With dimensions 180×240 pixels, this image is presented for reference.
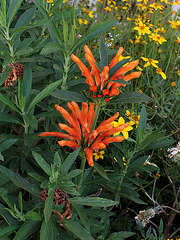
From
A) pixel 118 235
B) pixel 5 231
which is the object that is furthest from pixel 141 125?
pixel 5 231

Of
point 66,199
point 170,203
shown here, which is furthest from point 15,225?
point 170,203

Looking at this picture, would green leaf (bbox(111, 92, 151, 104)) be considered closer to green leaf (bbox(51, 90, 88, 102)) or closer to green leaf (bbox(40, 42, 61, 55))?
green leaf (bbox(51, 90, 88, 102))


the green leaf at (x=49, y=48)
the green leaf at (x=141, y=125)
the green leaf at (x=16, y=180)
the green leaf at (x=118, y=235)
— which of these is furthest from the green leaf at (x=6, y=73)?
the green leaf at (x=118, y=235)

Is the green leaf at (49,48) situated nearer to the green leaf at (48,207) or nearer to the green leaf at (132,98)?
the green leaf at (132,98)

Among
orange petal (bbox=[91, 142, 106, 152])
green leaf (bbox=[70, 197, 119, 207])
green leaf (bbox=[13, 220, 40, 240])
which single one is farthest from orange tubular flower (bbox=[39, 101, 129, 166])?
green leaf (bbox=[13, 220, 40, 240])

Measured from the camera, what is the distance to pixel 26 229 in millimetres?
743

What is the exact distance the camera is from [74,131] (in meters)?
0.79

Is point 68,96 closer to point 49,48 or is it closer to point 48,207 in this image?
point 49,48

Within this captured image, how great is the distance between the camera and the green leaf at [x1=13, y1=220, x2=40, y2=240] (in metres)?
0.72

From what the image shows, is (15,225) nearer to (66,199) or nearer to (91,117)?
(66,199)

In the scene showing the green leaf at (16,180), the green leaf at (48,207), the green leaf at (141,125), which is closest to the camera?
the green leaf at (48,207)

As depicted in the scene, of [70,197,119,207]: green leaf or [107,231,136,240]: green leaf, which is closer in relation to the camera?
[70,197,119,207]: green leaf

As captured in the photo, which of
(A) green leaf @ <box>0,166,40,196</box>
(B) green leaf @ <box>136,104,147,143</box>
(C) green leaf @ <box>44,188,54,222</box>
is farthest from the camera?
(B) green leaf @ <box>136,104,147,143</box>

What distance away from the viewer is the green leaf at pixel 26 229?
72cm
